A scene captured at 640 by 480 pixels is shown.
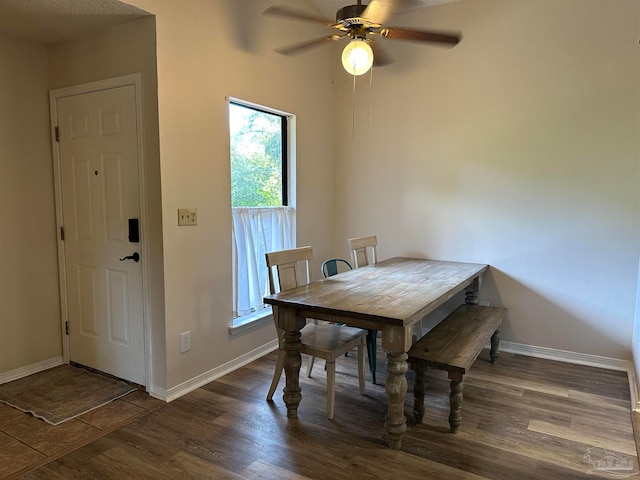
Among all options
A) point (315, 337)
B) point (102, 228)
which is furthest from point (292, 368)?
point (102, 228)

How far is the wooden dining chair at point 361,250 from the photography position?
3426mm

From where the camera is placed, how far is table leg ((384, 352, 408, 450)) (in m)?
2.13

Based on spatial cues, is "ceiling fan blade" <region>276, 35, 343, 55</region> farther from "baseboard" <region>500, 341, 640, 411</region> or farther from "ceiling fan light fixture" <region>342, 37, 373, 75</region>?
"baseboard" <region>500, 341, 640, 411</region>

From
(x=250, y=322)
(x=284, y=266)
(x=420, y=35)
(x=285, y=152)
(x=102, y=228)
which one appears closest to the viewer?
(x=420, y=35)

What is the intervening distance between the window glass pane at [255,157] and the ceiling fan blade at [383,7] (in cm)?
129

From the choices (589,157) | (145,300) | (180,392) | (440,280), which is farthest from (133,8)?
(589,157)

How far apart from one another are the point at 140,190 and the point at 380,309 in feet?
5.44

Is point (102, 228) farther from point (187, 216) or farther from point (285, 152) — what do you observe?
point (285, 152)

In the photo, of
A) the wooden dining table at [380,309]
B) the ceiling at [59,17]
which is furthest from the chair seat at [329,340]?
the ceiling at [59,17]

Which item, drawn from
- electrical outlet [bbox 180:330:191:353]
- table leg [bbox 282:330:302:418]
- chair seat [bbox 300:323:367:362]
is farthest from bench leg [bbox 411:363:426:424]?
electrical outlet [bbox 180:330:191:353]

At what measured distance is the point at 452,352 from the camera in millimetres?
2365

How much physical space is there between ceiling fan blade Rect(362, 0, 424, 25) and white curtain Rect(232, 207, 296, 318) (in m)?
1.60

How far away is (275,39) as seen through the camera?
10.9 ft

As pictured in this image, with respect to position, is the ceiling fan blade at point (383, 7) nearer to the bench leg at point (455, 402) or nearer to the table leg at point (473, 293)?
the bench leg at point (455, 402)
